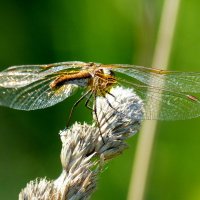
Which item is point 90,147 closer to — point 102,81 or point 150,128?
point 102,81

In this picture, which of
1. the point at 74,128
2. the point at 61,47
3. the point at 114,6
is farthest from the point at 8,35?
the point at 74,128

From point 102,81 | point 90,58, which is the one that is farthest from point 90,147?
point 90,58

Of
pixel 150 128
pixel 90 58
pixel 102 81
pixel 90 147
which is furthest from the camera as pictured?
pixel 90 58

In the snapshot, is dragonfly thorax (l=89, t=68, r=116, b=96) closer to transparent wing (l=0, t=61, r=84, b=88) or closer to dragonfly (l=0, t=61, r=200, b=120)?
dragonfly (l=0, t=61, r=200, b=120)

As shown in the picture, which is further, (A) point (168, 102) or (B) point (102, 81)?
(A) point (168, 102)

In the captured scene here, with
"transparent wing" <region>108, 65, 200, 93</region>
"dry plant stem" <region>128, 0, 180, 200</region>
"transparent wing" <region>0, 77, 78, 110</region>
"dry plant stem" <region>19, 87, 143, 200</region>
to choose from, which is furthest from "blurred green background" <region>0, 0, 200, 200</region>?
"dry plant stem" <region>19, 87, 143, 200</region>

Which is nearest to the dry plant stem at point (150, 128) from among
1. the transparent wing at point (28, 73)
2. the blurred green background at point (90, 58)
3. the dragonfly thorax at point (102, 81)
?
the blurred green background at point (90, 58)

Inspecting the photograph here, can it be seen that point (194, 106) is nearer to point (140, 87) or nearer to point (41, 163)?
point (140, 87)
